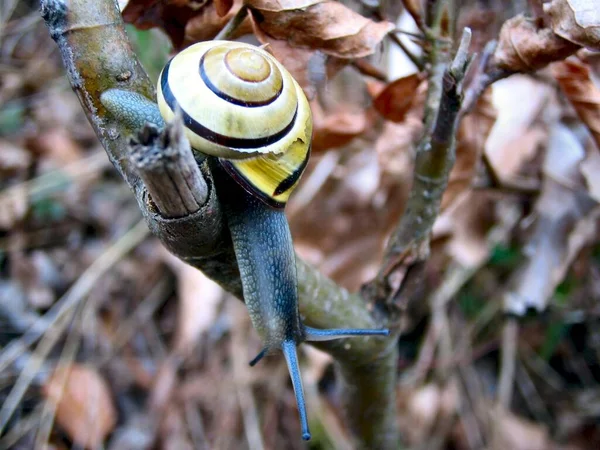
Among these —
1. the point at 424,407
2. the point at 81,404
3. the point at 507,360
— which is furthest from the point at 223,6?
the point at 507,360

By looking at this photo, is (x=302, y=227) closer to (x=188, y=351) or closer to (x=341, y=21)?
(x=188, y=351)

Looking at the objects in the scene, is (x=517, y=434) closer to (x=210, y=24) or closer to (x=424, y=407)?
(x=424, y=407)

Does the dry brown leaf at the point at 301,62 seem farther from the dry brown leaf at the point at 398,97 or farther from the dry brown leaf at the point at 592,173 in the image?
the dry brown leaf at the point at 592,173

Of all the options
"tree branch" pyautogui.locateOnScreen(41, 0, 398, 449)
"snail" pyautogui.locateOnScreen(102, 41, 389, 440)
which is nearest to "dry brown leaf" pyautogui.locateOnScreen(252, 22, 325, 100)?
"snail" pyautogui.locateOnScreen(102, 41, 389, 440)

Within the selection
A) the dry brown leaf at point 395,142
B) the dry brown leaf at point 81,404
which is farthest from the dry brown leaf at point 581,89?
the dry brown leaf at point 81,404

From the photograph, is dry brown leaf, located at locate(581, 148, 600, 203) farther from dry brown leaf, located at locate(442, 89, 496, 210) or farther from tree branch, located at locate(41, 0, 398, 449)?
tree branch, located at locate(41, 0, 398, 449)
